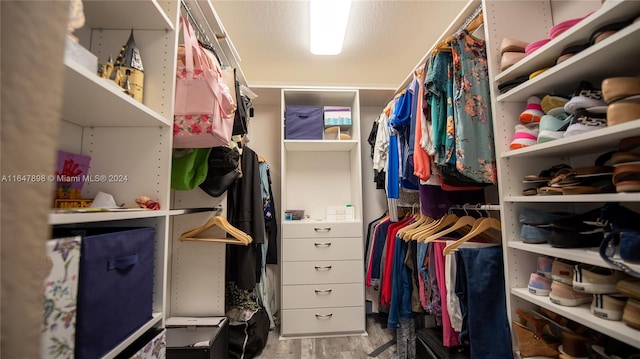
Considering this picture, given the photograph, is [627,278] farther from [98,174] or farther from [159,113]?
[98,174]

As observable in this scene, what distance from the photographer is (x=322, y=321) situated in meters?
1.91

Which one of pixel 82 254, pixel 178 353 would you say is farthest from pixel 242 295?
pixel 82 254

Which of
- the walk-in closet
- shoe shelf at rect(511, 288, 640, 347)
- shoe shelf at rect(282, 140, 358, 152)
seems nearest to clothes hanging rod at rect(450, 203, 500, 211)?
the walk-in closet

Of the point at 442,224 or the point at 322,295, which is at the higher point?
the point at 442,224

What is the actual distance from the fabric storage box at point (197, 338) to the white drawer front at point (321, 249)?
0.66 metres

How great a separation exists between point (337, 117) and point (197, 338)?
1.82 meters

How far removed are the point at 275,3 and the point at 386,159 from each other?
4.14 ft

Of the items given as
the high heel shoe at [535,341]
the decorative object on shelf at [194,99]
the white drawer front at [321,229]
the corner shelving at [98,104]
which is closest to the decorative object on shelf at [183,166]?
the decorative object on shelf at [194,99]

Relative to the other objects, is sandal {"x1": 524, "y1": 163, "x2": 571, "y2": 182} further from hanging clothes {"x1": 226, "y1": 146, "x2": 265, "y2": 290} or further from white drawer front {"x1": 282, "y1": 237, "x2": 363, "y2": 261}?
hanging clothes {"x1": 226, "y1": 146, "x2": 265, "y2": 290}

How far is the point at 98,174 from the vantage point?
2.76 ft

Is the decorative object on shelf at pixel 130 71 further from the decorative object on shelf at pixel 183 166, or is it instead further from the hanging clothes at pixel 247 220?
the hanging clothes at pixel 247 220

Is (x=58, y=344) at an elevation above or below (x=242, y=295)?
above

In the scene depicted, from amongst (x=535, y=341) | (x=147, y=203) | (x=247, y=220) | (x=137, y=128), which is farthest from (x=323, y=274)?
(x=137, y=128)

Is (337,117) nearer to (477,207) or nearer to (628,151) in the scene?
(477,207)
